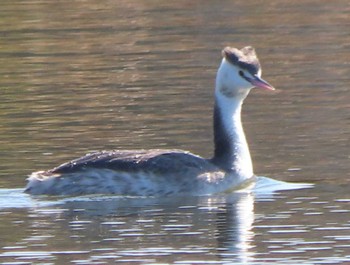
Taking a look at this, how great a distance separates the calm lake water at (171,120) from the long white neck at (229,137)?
0.29 m

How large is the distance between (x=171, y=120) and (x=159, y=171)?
345cm

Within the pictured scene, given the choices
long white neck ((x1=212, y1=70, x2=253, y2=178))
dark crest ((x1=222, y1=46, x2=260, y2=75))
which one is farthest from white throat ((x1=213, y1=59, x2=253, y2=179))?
dark crest ((x1=222, y1=46, x2=260, y2=75))

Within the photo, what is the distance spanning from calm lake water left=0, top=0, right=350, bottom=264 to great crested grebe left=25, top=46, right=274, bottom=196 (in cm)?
14

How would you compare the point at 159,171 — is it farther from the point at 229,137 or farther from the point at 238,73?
the point at 238,73

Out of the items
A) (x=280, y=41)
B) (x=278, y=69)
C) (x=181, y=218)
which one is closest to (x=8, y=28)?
(x=280, y=41)

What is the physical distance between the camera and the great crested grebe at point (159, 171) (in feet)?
52.2

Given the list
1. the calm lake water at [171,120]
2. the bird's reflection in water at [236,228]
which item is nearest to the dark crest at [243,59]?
the calm lake water at [171,120]

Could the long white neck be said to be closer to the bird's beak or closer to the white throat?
the white throat

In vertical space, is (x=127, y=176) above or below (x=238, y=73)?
below

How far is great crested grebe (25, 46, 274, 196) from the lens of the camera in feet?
52.2

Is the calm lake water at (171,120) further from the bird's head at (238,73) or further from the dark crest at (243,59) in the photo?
the dark crest at (243,59)

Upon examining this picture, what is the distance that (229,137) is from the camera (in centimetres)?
1683

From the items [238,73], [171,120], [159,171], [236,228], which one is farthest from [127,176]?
[171,120]

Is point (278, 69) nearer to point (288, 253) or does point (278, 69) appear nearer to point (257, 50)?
point (257, 50)
